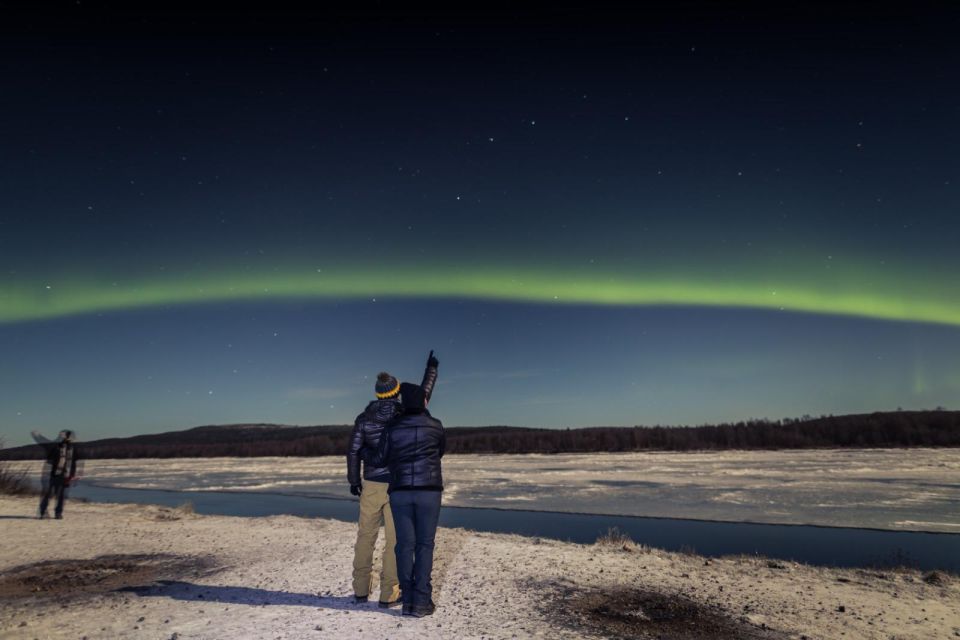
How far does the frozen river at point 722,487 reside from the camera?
15.8m

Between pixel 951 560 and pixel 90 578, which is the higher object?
pixel 90 578

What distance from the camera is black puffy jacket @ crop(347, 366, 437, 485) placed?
6.54m

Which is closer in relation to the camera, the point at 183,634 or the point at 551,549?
the point at 183,634

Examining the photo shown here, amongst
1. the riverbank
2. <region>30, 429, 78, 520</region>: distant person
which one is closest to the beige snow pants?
the riverbank

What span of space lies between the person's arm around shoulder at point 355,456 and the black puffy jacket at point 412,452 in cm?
36

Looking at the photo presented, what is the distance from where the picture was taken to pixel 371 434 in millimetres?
6652

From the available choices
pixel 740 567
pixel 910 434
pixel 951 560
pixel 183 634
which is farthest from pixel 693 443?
pixel 183 634

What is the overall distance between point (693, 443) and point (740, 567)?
42.5m

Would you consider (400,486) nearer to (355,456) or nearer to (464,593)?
(355,456)

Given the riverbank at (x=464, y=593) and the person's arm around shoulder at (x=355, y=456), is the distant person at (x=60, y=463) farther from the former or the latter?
the person's arm around shoulder at (x=355, y=456)

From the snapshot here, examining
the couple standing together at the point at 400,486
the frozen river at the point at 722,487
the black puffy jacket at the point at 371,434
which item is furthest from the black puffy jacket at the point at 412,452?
the frozen river at the point at 722,487

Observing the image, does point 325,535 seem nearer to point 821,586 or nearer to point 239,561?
point 239,561

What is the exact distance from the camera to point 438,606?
6.73 meters

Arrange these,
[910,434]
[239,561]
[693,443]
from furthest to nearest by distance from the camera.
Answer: [693,443]
[910,434]
[239,561]
